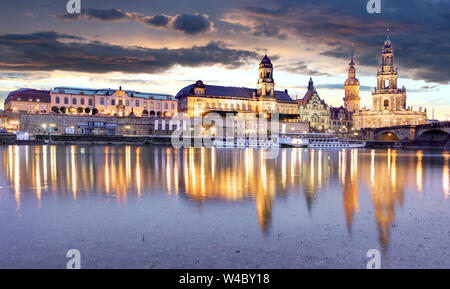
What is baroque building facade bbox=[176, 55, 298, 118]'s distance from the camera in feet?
405

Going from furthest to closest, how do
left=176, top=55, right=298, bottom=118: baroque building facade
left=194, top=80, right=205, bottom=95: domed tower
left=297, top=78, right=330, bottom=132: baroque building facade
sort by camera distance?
1. left=297, top=78, right=330, bottom=132: baroque building facade
2. left=194, top=80, right=205, bottom=95: domed tower
3. left=176, top=55, right=298, bottom=118: baroque building facade

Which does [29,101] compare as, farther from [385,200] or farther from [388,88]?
[388,88]

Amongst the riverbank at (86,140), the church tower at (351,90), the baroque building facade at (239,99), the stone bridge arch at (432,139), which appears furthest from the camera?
the church tower at (351,90)

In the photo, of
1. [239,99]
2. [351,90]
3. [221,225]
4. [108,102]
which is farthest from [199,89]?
[221,225]

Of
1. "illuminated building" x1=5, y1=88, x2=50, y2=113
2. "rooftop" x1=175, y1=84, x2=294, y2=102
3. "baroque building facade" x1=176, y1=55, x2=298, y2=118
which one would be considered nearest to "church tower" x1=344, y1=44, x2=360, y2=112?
"baroque building facade" x1=176, y1=55, x2=298, y2=118

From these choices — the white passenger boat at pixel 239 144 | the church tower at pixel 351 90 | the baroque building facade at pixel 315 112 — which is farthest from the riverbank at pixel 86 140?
the church tower at pixel 351 90

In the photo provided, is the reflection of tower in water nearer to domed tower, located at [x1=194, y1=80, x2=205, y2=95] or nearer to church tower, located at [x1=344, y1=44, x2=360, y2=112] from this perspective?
domed tower, located at [x1=194, y1=80, x2=205, y2=95]

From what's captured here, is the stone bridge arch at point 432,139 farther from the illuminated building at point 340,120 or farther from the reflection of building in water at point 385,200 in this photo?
the reflection of building in water at point 385,200

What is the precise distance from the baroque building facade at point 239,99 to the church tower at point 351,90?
51.6m

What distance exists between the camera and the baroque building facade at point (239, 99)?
12356cm

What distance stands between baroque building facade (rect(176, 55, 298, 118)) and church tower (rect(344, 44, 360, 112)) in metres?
51.6
